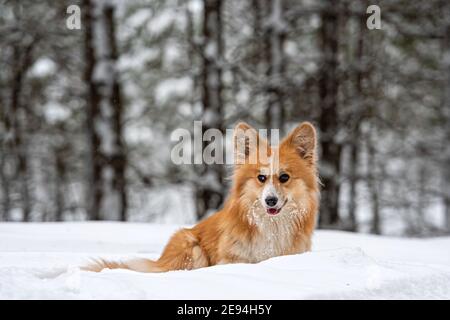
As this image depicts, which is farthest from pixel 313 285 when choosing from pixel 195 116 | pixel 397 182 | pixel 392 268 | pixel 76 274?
pixel 195 116

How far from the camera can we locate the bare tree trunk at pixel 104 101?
9688 millimetres

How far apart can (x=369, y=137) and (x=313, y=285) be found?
10.7 meters

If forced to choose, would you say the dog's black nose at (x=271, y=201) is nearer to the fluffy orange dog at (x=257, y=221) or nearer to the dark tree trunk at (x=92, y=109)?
the fluffy orange dog at (x=257, y=221)

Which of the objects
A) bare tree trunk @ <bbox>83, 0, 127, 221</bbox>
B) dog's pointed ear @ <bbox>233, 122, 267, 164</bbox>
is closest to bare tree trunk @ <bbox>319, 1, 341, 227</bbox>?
bare tree trunk @ <bbox>83, 0, 127, 221</bbox>

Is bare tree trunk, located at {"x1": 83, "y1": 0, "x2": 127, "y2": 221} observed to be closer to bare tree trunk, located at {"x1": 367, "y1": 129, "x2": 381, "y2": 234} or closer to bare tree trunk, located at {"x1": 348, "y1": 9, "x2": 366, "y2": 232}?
bare tree trunk, located at {"x1": 348, "y1": 9, "x2": 366, "y2": 232}

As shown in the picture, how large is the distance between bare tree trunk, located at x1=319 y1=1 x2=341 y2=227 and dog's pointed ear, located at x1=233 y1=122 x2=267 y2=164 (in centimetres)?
593

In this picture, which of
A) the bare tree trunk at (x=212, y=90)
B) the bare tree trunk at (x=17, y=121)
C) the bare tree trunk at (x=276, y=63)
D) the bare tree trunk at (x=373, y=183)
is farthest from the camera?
the bare tree trunk at (x=17, y=121)

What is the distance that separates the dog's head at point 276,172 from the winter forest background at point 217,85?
4.94 meters

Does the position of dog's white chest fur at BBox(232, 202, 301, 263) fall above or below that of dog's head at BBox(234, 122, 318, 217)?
below

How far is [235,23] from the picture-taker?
558 inches

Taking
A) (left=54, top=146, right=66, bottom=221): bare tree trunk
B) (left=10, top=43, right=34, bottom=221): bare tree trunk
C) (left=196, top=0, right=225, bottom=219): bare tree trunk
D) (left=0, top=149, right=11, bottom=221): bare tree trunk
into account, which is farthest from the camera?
(left=54, top=146, right=66, bottom=221): bare tree trunk

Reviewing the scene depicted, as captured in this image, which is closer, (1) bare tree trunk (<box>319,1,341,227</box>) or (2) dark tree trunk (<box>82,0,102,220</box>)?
(2) dark tree trunk (<box>82,0,102,220</box>)

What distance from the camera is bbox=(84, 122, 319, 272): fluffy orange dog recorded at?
4.70 meters

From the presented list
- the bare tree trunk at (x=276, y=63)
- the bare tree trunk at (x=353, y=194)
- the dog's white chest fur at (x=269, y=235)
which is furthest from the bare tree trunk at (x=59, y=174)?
the dog's white chest fur at (x=269, y=235)
